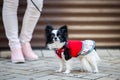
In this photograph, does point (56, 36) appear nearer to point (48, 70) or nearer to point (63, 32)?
point (63, 32)

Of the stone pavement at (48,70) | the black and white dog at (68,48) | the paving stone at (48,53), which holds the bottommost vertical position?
the stone pavement at (48,70)

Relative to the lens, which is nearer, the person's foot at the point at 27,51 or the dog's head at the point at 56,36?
the dog's head at the point at 56,36

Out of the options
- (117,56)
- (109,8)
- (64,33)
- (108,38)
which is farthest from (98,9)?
(64,33)

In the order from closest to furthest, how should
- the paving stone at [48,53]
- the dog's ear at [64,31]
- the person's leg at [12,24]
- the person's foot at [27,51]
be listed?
the dog's ear at [64,31], the person's leg at [12,24], the person's foot at [27,51], the paving stone at [48,53]

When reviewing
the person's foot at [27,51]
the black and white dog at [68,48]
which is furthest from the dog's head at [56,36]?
the person's foot at [27,51]

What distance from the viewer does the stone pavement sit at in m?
3.26

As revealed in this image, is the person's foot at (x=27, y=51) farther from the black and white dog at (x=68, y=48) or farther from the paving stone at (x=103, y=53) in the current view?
the paving stone at (x=103, y=53)

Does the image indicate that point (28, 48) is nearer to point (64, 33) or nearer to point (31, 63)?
point (31, 63)

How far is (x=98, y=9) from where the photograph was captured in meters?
5.49

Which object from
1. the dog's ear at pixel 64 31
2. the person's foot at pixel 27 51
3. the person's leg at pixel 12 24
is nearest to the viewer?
the dog's ear at pixel 64 31

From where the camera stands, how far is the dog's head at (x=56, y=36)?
3332 millimetres

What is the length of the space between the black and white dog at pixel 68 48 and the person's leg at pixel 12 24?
3.15 ft

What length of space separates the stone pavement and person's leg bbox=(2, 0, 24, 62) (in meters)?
0.13

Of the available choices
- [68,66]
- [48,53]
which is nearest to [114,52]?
[48,53]
